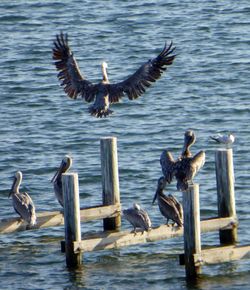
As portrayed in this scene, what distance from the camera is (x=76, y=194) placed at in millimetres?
19109

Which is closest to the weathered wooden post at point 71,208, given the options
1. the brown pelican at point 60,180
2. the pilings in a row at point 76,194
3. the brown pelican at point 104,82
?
the pilings in a row at point 76,194

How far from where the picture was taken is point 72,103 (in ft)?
105

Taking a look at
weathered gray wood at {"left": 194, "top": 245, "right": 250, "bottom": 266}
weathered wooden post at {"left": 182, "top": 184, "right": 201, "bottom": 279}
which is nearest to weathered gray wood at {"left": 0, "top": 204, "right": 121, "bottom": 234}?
weathered wooden post at {"left": 182, "top": 184, "right": 201, "bottom": 279}

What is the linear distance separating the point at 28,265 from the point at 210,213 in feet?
11.7

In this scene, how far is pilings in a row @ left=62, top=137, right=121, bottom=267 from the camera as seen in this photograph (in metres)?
19.1

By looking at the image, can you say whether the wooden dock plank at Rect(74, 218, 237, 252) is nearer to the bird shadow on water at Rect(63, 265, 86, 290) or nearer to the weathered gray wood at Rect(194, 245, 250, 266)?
the bird shadow on water at Rect(63, 265, 86, 290)

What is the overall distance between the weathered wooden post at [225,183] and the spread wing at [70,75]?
339cm

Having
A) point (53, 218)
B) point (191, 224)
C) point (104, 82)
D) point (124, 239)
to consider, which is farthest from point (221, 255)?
point (104, 82)

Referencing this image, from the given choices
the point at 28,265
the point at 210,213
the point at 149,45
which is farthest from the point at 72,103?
the point at 28,265

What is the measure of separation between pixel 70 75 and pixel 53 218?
320 cm

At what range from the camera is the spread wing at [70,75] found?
22500 mm

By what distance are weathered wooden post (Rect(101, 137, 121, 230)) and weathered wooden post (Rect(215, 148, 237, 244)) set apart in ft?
5.32

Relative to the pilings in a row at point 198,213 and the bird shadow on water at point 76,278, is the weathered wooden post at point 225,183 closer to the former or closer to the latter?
the pilings in a row at point 198,213

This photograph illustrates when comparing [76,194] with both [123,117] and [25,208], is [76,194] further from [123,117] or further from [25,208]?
[123,117]
